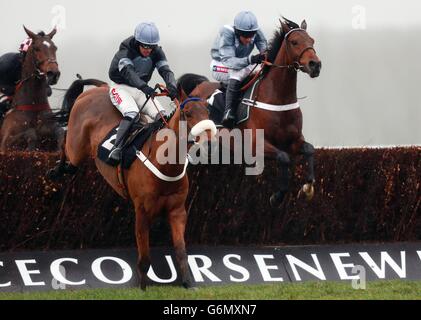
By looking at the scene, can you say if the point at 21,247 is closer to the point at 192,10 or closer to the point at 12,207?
the point at 12,207

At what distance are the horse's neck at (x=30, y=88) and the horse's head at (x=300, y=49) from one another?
301cm

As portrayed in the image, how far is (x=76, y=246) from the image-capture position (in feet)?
40.9


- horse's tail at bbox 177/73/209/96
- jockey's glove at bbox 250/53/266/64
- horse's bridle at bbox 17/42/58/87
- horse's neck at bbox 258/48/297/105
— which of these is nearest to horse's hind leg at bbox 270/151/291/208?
horse's neck at bbox 258/48/297/105

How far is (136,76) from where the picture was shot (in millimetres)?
11883

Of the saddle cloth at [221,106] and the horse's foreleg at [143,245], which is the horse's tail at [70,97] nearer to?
the saddle cloth at [221,106]

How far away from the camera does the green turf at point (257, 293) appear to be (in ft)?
35.8

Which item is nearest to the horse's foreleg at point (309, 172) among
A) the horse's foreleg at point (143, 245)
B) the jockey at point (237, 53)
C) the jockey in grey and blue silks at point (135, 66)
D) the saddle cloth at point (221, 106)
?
the saddle cloth at point (221, 106)

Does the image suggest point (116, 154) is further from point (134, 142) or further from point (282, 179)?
point (282, 179)

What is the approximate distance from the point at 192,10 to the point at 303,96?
1.49 metres

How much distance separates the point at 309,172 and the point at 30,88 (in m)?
3.57

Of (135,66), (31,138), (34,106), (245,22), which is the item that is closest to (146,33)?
(135,66)

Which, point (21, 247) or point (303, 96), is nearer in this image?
point (21, 247)
